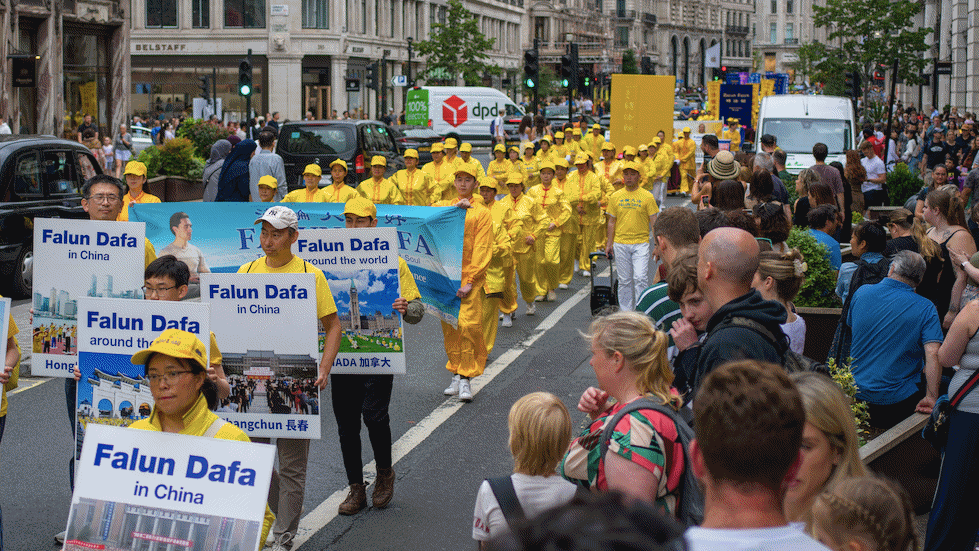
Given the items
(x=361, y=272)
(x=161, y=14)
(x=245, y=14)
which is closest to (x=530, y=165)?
(x=361, y=272)

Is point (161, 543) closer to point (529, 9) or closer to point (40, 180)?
point (40, 180)

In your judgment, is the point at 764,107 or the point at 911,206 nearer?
the point at 911,206

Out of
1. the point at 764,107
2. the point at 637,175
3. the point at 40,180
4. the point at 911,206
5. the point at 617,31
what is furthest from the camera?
the point at 617,31

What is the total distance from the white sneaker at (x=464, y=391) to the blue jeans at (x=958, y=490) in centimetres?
449

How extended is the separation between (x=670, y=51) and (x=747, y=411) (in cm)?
14121

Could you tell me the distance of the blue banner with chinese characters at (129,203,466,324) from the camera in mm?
8984

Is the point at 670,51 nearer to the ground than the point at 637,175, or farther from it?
farther from it

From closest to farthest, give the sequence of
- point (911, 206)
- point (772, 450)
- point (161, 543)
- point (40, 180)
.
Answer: point (772, 450)
point (161, 543)
point (911, 206)
point (40, 180)

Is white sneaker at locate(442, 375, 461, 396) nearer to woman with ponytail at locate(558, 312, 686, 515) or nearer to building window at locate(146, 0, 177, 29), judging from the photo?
woman with ponytail at locate(558, 312, 686, 515)

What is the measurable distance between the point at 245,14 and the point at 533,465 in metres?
59.9

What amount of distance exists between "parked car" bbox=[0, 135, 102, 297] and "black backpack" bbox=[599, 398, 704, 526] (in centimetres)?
1093

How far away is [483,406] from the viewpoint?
8.95 metres

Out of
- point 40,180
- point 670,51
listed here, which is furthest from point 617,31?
point 40,180

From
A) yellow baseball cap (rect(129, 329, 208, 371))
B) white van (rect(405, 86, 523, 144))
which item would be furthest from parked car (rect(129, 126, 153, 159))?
yellow baseball cap (rect(129, 329, 208, 371))
